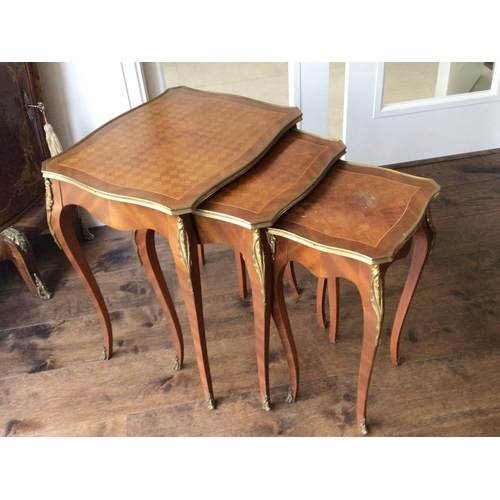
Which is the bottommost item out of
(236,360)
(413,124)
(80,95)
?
(236,360)

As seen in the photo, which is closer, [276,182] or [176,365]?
[276,182]

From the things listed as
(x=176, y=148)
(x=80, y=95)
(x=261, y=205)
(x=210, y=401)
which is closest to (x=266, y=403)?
(x=210, y=401)

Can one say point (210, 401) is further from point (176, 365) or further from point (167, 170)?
point (167, 170)

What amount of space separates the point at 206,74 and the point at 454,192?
1.73 meters

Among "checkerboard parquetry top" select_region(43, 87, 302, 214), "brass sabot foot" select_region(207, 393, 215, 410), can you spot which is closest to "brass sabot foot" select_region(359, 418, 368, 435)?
"brass sabot foot" select_region(207, 393, 215, 410)

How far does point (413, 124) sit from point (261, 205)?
1.42m

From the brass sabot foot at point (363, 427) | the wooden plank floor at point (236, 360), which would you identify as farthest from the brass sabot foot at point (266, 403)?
the brass sabot foot at point (363, 427)

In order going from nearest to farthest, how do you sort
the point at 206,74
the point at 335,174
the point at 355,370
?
the point at 335,174
the point at 355,370
the point at 206,74

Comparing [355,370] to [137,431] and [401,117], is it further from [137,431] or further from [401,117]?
[401,117]

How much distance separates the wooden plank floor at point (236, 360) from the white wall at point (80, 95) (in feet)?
1.63

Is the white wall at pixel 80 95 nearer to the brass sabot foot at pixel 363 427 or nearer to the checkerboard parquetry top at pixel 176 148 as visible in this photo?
the checkerboard parquetry top at pixel 176 148

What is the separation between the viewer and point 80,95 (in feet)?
6.33

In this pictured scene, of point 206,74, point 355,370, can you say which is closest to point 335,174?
point 355,370

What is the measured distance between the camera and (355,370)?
1.52 m
